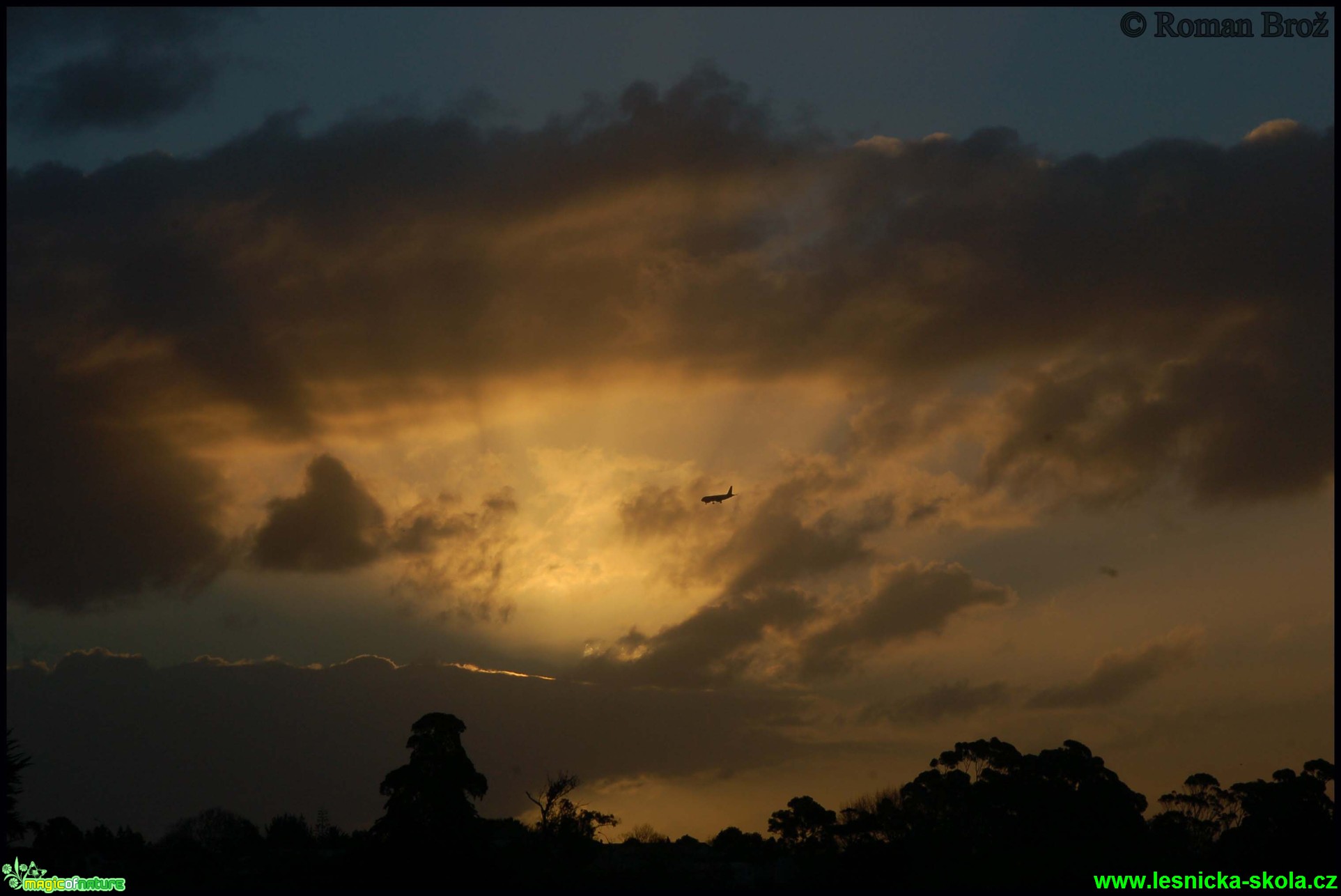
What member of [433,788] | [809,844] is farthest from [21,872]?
[809,844]

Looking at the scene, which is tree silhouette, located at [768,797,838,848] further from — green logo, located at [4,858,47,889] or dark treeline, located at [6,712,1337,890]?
green logo, located at [4,858,47,889]

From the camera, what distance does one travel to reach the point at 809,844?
142 metres

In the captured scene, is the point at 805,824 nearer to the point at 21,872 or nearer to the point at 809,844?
the point at 809,844

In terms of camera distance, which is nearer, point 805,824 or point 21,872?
point 21,872

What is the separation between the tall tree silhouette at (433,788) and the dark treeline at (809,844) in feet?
0.47

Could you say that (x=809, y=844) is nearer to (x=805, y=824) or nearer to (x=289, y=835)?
(x=805, y=824)

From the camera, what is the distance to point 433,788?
111m

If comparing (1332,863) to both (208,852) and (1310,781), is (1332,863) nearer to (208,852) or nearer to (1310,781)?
(1310,781)

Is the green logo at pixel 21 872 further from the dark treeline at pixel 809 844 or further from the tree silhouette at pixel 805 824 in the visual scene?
the tree silhouette at pixel 805 824

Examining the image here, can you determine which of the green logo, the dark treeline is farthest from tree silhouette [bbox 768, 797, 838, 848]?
the green logo

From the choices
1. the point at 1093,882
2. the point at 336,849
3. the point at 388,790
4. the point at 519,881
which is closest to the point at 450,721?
the point at 388,790

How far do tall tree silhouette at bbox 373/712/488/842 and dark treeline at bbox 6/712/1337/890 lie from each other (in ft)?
0.47

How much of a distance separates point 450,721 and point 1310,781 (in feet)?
334

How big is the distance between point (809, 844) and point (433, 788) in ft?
172
